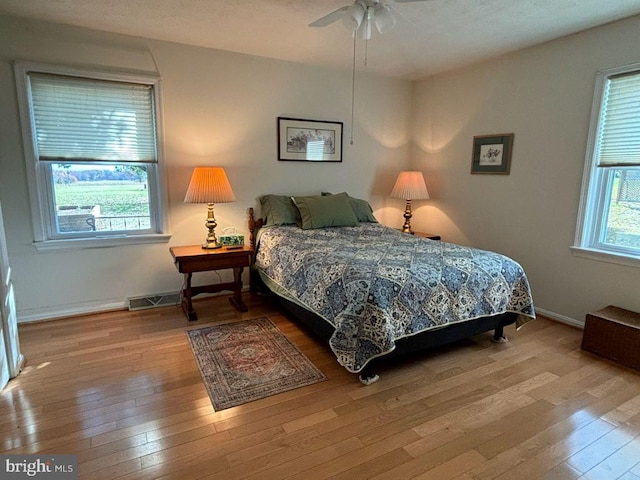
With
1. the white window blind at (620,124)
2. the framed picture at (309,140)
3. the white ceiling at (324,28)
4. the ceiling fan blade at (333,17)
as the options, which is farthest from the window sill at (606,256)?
the ceiling fan blade at (333,17)

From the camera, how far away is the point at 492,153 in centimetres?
384

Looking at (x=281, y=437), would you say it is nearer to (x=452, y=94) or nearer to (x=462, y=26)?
(x=462, y=26)

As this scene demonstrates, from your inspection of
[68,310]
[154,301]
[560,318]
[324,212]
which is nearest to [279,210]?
[324,212]

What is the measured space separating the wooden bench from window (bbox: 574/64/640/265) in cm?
48

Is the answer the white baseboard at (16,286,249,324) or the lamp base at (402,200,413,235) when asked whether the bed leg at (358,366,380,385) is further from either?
the lamp base at (402,200,413,235)

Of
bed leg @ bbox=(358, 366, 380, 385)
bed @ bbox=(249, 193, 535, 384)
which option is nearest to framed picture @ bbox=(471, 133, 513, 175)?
bed @ bbox=(249, 193, 535, 384)

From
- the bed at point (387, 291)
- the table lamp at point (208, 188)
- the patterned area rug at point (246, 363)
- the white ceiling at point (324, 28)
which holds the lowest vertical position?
the patterned area rug at point (246, 363)

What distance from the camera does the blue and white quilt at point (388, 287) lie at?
85.7 inches

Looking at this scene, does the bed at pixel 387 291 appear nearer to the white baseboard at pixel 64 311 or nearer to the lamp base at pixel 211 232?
the lamp base at pixel 211 232

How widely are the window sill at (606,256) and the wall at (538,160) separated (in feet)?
0.14

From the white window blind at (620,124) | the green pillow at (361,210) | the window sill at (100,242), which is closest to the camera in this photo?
the white window blind at (620,124)

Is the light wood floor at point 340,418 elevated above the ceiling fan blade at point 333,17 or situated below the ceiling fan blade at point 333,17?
Answer: below

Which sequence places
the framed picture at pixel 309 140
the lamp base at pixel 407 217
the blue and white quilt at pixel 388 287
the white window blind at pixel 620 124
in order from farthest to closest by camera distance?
1. the lamp base at pixel 407 217
2. the framed picture at pixel 309 140
3. the white window blind at pixel 620 124
4. the blue and white quilt at pixel 388 287

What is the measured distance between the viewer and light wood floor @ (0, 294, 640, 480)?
1678 mm
